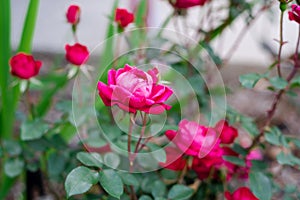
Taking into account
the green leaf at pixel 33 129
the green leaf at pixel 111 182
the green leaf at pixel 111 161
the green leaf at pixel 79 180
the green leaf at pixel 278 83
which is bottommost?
the green leaf at pixel 33 129

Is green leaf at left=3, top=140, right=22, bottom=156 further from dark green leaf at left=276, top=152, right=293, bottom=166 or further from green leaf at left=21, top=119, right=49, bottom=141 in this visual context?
dark green leaf at left=276, top=152, right=293, bottom=166

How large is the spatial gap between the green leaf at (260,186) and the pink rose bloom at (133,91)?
0.92 feet

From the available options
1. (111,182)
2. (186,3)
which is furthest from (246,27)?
(111,182)

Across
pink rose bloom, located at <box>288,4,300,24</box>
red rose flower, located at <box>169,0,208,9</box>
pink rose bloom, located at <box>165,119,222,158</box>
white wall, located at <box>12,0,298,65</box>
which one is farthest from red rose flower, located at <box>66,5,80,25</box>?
white wall, located at <box>12,0,298,65</box>

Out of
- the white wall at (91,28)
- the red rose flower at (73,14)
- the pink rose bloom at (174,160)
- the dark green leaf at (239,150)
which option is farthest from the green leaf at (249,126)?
the white wall at (91,28)

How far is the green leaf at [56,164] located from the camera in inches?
37.6

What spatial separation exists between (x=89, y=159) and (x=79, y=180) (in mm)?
62

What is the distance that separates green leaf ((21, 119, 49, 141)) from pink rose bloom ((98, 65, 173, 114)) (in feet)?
1.13

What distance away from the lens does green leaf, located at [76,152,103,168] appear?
28.2 inches

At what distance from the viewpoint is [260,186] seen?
0.80 meters

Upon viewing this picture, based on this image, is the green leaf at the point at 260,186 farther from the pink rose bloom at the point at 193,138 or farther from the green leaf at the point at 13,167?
the green leaf at the point at 13,167

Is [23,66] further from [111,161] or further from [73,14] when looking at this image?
[111,161]

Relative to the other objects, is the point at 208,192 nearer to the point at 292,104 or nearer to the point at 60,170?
the point at 60,170

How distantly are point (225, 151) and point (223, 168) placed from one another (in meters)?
0.04
